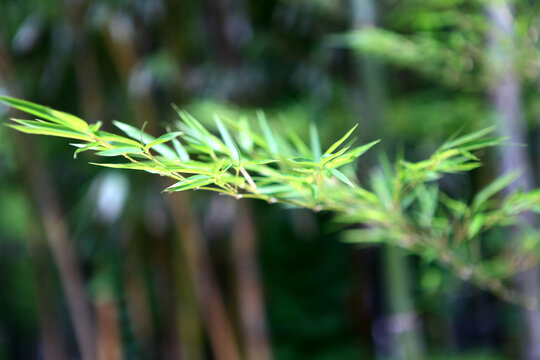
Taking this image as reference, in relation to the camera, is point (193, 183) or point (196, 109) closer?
point (193, 183)

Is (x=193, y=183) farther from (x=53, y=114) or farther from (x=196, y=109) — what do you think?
(x=196, y=109)

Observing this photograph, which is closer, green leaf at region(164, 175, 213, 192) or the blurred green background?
green leaf at region(164, 175, 213, 192)

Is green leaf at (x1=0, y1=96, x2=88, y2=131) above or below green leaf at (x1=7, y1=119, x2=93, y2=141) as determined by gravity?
above

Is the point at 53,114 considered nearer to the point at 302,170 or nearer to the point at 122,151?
the point at 122,151

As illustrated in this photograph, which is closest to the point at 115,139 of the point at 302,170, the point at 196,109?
the point at 302,170

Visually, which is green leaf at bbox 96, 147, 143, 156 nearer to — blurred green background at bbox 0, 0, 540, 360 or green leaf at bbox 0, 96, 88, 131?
green leaf at bbox 0, 96, 88, 131

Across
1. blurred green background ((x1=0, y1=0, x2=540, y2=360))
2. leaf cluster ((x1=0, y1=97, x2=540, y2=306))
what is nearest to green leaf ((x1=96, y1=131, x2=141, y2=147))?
leaf cluster ((x1=0, y1=97, x2=540, y2=306))

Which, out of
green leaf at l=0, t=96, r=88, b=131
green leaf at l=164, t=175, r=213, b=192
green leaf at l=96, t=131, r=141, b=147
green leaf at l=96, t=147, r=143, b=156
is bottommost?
green leaf at l=164, t=175, r=213, b=192

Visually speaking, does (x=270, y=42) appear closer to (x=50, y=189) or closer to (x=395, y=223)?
(x=50, y=189)

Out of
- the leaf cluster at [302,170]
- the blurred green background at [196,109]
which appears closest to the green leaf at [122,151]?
the leaf cluster at [302,170]

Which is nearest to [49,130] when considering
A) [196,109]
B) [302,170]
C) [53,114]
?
[53,114]

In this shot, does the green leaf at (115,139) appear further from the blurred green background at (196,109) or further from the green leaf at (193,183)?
the blurred green background at (196,109)

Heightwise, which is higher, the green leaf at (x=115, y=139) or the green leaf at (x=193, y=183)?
the green leaf at (x=115, y=139)

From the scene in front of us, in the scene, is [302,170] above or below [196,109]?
below
